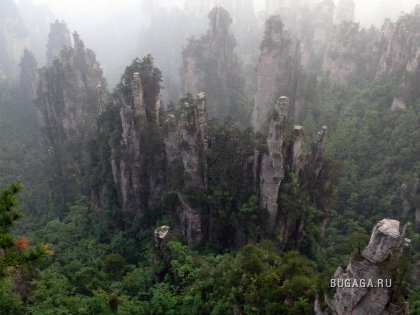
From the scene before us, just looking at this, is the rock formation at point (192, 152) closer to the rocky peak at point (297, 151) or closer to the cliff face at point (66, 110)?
the rocky peak at point (297, 151)

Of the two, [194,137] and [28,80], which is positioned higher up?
[28,80]

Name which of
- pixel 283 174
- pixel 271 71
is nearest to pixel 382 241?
pixel 283 174

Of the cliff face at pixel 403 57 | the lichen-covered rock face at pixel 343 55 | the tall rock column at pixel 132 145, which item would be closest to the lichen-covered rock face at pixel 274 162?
the tall rock column at pixel 132 145

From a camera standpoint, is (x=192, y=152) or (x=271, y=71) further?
(x=271, y=71)

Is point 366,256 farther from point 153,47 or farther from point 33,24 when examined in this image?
point 33,24

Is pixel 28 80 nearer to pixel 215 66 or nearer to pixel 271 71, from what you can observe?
pixel 215 66

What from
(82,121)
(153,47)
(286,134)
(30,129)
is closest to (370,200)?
(286,134)
